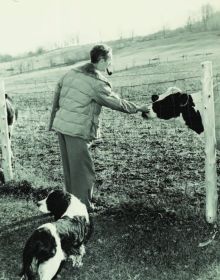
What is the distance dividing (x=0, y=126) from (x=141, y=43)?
1504cm

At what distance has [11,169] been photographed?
773cm

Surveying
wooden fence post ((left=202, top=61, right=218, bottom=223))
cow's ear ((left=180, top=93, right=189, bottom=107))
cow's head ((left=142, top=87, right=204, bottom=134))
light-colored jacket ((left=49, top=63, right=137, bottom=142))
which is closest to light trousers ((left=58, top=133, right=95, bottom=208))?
light-colored jacket ((left=49, top=63, right=137, bottom=142))

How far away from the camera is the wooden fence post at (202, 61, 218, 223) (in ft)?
16.5

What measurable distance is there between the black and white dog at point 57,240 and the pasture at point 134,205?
0.34 meters

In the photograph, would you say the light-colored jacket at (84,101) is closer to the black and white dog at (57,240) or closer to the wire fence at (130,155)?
the wire fence at (130,155)

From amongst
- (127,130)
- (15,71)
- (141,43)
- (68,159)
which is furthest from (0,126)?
(15,71)

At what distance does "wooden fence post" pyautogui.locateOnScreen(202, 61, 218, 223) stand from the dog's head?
1622mm

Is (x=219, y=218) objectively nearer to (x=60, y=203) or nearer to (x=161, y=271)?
(x=161, y=271)

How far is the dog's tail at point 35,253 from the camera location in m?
3.82

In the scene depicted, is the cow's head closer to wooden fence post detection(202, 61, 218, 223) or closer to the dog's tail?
wooden fence post detection(202, 61, 218, 223)

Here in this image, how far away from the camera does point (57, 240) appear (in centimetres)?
403

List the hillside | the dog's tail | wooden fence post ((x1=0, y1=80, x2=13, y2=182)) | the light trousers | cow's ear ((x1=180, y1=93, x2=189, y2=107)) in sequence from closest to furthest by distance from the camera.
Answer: the dog's tail, the light trousers, cow's ear ((x1=180, y1=93, x2=189, y2=107)), wooden fence post ((x1=0, y1=80, x2=13, y2=182)), the hillside

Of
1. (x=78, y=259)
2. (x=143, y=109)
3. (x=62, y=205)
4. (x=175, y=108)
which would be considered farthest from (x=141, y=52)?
(x=78, y=259)

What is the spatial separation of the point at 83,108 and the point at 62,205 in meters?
1.33
